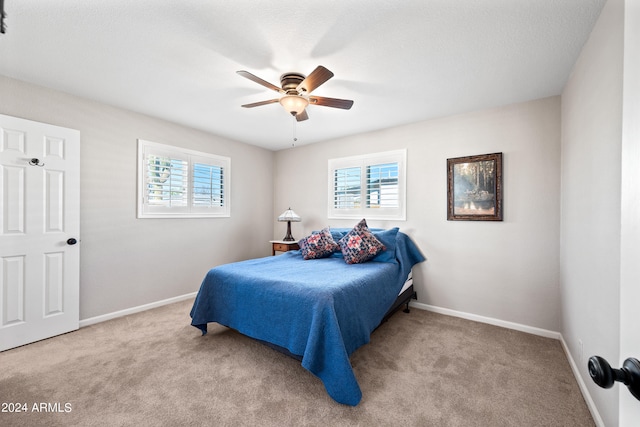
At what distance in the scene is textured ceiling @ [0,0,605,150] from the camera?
168 cm

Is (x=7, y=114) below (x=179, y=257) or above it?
above

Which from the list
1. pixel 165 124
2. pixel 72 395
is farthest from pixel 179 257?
pixel 72 395

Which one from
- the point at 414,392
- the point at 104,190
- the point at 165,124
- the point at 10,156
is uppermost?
the point at 165,124

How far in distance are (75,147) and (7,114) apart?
51cm

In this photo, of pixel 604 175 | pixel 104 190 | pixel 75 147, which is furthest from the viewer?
pixel 104 190

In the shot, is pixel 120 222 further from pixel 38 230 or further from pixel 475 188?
pixel 475 188

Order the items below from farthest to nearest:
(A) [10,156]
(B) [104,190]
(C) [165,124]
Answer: (C) [165,124]
(B) [104,190]
(A) [10,156]

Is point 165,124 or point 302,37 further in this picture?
point 165,124

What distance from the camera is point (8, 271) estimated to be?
2.46 meters

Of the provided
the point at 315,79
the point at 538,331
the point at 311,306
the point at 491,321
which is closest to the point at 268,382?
the point at 311,306

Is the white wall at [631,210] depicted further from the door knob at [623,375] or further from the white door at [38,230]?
the white door at [38,230]

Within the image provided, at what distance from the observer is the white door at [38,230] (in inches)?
96.3

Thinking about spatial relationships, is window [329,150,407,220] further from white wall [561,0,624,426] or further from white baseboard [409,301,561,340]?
white wall [561,0,624,426]

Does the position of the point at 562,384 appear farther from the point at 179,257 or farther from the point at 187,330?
the point at 179,257
